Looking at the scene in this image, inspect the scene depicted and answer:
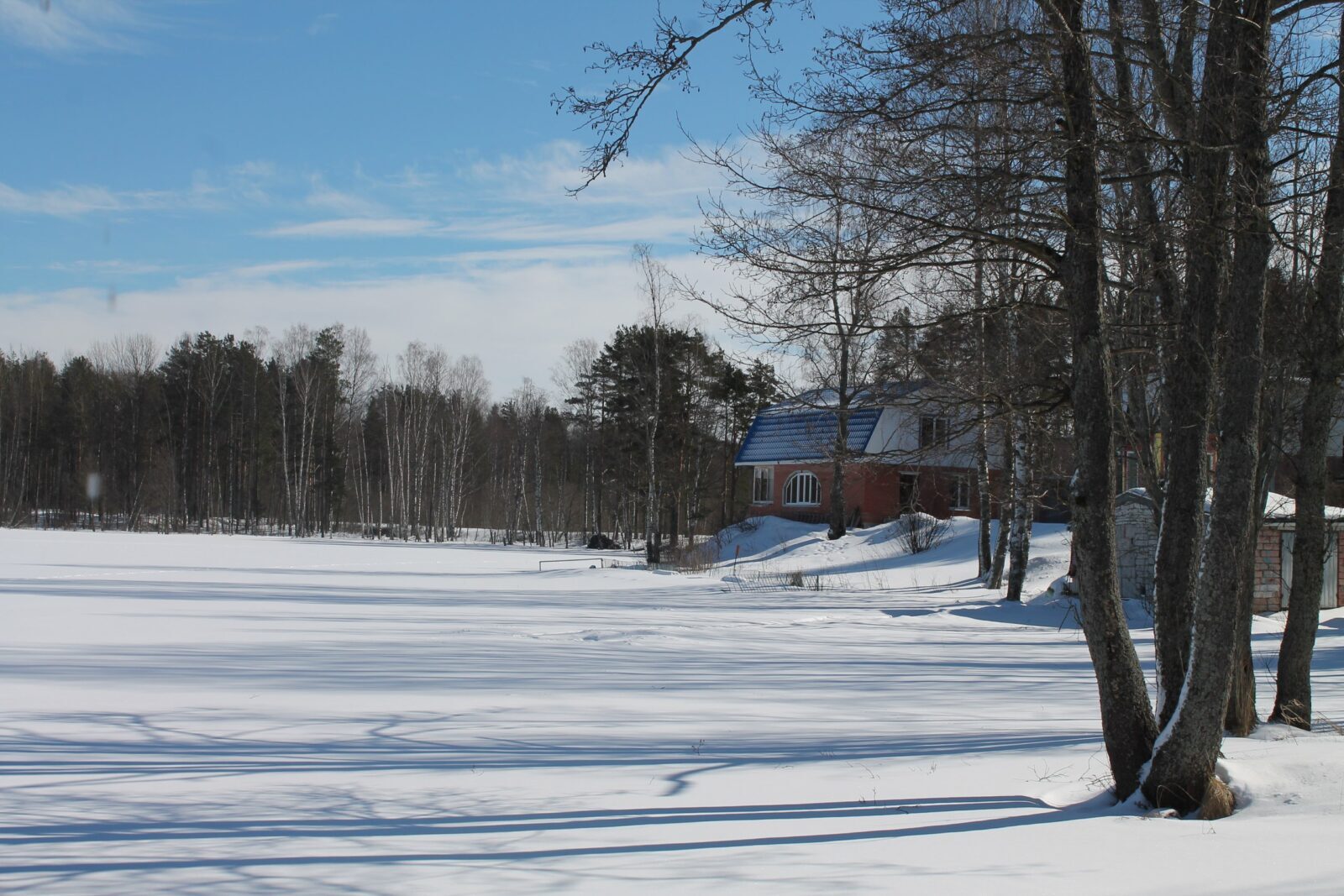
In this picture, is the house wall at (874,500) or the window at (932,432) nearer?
the window at (932,432)

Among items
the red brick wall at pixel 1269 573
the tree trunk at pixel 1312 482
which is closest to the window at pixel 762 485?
the red brick wall at pixel 1269 573

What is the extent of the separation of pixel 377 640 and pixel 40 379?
206 ft

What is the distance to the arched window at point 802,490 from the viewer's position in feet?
145

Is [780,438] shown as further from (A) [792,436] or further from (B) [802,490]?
(A) [792,436]

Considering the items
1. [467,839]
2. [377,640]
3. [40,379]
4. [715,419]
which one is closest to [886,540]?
[715,419]

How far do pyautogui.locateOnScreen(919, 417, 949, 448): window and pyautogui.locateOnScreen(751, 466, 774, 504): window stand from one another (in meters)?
36.5

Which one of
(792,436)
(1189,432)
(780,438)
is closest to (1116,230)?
(1189,432)

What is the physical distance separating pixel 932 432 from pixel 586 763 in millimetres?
4293

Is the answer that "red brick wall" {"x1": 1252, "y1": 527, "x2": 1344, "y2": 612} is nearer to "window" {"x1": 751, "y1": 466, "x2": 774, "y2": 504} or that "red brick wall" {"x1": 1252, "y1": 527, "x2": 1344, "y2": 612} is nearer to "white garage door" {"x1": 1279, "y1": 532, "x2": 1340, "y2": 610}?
"white garage door" {"x1": 1279, "y1": 532, "x2": 1340, "y2": 610}

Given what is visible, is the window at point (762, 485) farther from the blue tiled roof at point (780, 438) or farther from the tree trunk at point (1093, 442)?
the tree trunk at point (1093, 442)

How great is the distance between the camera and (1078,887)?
468cm

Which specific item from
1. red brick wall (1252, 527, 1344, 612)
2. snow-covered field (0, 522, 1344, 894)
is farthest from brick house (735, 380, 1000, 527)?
snow-covered field (0, 522, 1344, 894)

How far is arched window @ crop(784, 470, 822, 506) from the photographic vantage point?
145 feet

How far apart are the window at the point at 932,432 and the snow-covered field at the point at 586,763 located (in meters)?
2.38
